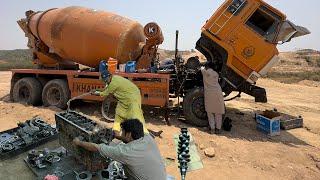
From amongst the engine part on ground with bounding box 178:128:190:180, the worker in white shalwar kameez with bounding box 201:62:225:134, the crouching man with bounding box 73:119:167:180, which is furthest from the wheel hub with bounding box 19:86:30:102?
the crouching man with bounding box 73:119:167:180

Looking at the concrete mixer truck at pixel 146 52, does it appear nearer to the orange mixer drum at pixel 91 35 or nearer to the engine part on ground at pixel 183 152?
the orange mixer drum at pixel 91 35

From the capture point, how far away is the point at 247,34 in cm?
872

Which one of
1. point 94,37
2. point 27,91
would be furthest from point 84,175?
point 27,91

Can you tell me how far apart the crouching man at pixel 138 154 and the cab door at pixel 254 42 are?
5524 mm

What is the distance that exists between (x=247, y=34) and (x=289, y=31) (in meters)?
0.95

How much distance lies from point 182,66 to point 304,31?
300cm

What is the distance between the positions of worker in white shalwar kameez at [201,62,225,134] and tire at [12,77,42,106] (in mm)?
5166

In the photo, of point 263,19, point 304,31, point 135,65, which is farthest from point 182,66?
point 304,31

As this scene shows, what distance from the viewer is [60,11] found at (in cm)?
1063

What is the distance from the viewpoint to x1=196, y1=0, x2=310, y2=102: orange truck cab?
8.64 m

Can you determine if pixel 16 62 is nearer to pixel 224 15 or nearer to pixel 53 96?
pixel 53 96

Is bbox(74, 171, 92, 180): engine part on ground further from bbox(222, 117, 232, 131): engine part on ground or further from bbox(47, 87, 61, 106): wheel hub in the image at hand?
bbox(47, 87, 61, 106): wheel hub

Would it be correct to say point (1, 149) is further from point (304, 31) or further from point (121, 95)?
point (304, 31)

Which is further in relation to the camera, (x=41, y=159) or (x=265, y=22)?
(x=265, y=22)
